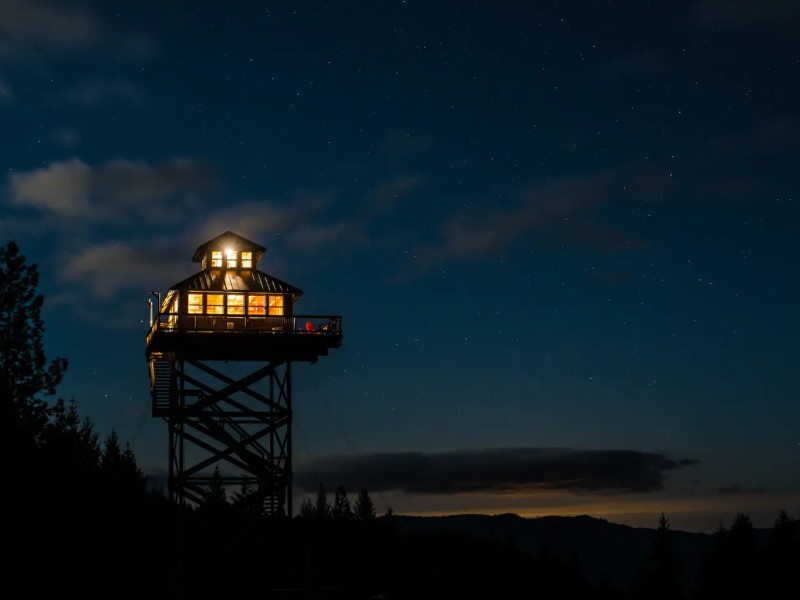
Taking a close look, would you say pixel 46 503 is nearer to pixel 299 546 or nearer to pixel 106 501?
pixel 106 501

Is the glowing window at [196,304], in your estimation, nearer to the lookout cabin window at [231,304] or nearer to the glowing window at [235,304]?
the lookout cabin window at [231,304]

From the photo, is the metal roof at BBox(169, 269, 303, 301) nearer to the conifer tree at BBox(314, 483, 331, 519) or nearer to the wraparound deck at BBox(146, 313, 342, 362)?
the wraparound deck at BBox(146, 313, 342, 362)

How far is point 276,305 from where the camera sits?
192 ft

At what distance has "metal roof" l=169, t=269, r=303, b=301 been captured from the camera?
57.8 meters

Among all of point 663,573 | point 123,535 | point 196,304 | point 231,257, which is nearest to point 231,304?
point 196,304

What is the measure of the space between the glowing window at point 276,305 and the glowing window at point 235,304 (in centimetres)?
139

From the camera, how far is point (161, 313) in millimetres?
56375

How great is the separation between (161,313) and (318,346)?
7.35m

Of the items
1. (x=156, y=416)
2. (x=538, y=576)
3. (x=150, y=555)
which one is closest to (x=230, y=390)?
(x=156, y=416)

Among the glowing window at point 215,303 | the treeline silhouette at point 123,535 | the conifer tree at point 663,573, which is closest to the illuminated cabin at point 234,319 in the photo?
the glowing window at point 215,303

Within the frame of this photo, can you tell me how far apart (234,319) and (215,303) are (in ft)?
4.45

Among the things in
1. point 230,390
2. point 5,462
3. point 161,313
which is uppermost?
point 161,313

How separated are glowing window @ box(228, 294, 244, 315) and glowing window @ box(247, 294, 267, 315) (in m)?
0.33

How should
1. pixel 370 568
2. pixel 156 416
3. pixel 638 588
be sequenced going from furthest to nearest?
pixel 638 588, pixel 370 568, pixel 156 416
